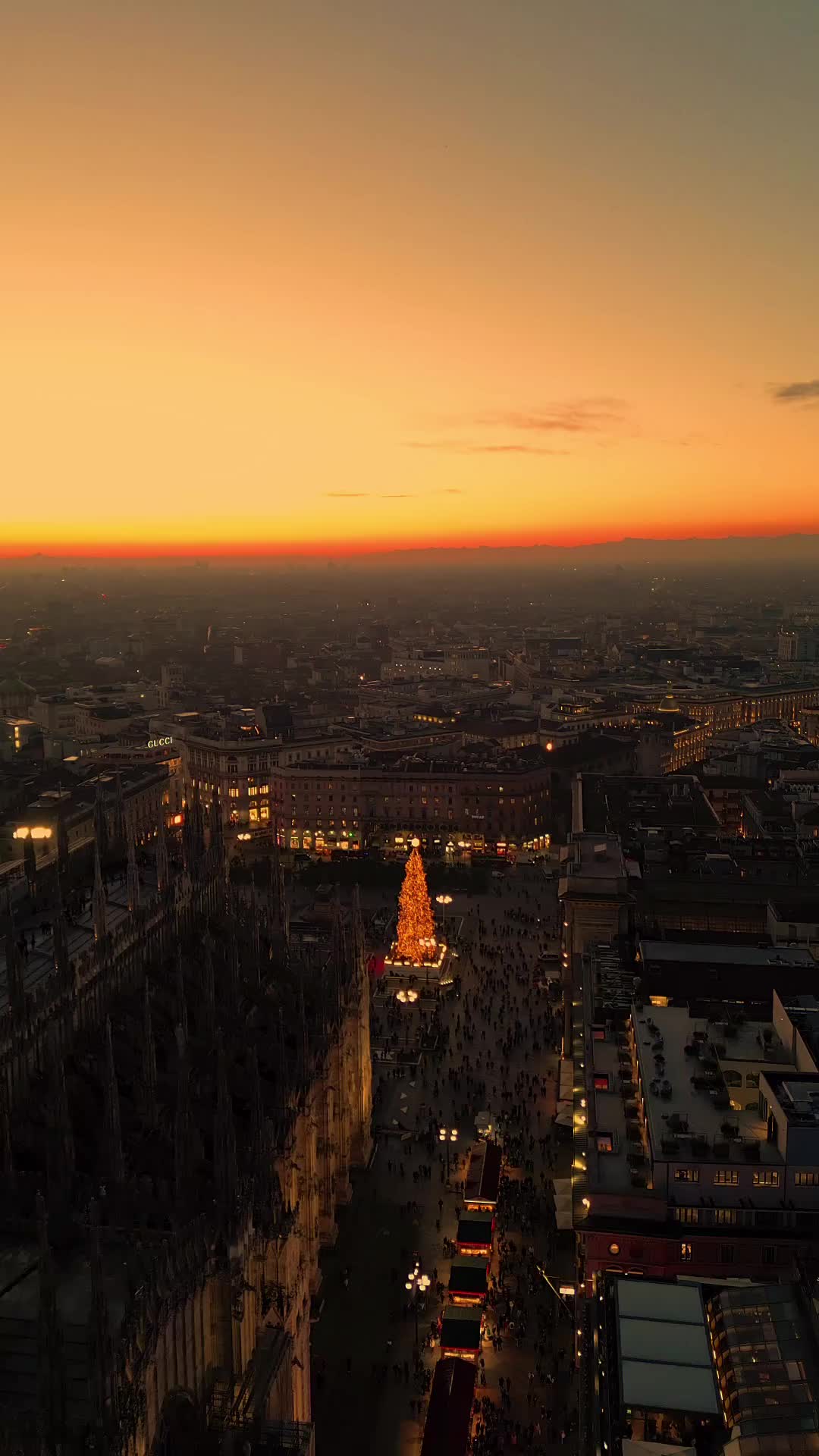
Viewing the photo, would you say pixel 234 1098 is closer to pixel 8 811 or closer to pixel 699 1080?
pixel 699 1080

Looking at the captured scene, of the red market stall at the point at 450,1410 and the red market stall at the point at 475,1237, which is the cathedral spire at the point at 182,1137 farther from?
the red market stall at the point at 475,1237

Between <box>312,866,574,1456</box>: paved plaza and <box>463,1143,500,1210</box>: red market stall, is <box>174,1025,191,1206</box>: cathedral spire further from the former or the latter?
<box>463,1143,500,1210</box>: red market stall

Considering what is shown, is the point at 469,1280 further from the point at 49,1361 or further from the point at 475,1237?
the point at 49,1361

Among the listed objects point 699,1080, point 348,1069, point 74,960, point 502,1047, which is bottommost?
point 502,1047

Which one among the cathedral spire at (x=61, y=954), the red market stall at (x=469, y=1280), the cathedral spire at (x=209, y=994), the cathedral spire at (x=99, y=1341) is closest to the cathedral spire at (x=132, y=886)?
the cathedral spire at (x=209, y=994)

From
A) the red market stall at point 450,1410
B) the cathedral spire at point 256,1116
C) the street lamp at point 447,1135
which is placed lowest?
the street lamp at point 447,1135

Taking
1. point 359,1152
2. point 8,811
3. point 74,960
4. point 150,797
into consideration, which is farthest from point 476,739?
point 74,960
